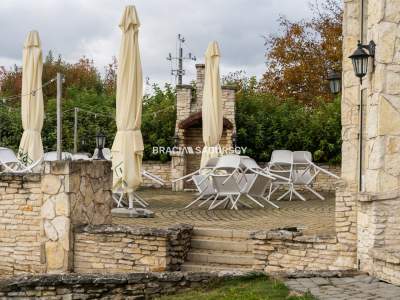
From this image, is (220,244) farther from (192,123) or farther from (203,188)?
(192,123)

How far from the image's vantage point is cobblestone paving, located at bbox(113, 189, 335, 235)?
9.94 meters

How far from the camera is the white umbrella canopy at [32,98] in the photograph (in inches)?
550

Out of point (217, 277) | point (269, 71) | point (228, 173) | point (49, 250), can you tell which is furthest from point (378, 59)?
point (269, 71)

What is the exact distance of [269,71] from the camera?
30750mm

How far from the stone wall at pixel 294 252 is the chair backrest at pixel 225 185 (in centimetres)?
387

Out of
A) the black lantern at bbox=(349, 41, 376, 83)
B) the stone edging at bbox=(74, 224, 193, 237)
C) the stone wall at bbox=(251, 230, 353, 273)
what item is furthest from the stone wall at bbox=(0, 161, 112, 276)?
the black lantern at bbox=(349, 41, 376, 83)

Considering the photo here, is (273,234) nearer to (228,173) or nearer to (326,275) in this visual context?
(326,275)

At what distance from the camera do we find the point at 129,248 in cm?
884

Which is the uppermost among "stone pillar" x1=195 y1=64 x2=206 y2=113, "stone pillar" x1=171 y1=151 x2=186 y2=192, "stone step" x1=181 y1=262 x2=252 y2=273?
"stone pillar" x1=195 y1=64 x2=206 y2=113

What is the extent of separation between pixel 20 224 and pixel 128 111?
121 inches

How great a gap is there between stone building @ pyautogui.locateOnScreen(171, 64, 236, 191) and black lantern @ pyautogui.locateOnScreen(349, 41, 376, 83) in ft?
36.3

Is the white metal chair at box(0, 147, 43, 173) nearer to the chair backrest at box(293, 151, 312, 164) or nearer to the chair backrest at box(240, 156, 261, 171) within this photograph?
the chair backrest at box(240, 156, 261, 171)

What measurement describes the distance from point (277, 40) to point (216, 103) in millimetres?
16421

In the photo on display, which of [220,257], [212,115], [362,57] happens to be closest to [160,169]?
[212,115]
